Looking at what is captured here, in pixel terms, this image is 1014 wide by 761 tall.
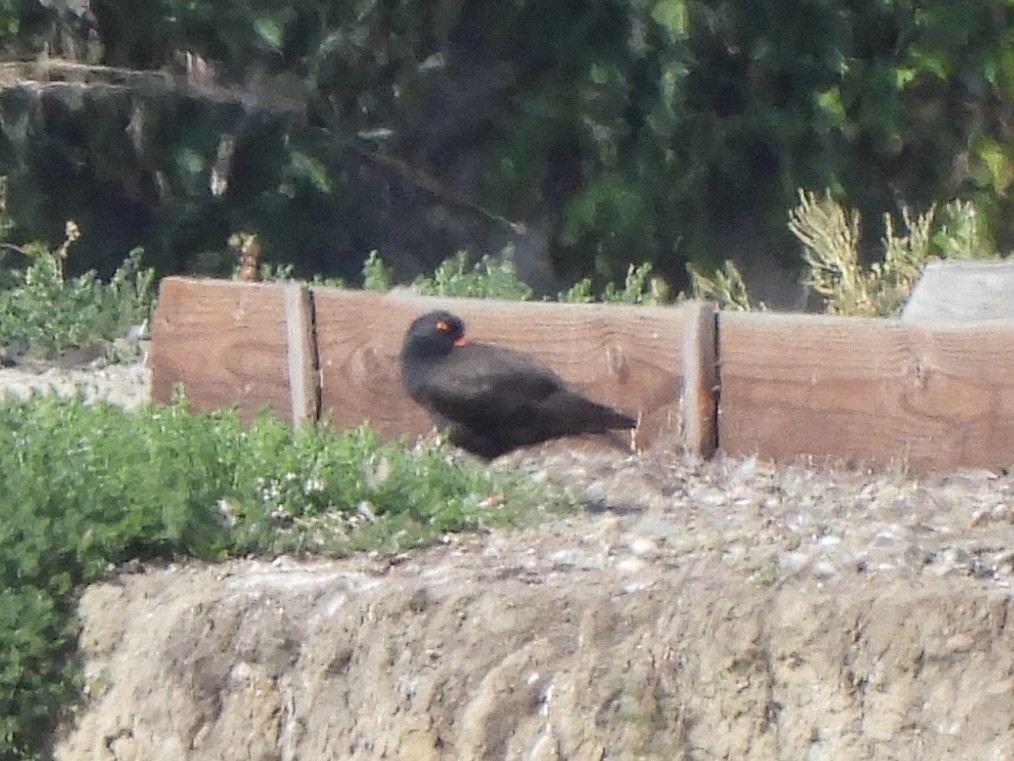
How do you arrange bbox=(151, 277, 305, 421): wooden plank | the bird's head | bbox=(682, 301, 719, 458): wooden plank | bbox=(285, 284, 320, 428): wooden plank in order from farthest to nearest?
bbox=(151, 277, 305, 421): wooden plank, bbox=(285, 284, 320, 428): wooden plank, the bird's head, bbox=(682, 301, 719, 458): wooden plank

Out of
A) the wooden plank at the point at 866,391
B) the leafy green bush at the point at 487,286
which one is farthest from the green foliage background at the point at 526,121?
the wooden plank at the point at 866,391

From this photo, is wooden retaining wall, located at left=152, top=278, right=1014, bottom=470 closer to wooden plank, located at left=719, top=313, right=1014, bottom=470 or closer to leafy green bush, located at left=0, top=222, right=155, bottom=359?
wooden plank, located at left=719, top=313, right=1014, bottom=470

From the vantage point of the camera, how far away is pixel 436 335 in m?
5.66

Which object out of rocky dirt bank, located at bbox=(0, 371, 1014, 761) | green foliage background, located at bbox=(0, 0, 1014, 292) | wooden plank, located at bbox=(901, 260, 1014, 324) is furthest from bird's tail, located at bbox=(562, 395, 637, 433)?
green foliage background, located at bbox=(0, 0, 1014, 292)

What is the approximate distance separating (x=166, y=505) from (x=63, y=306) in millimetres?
4691

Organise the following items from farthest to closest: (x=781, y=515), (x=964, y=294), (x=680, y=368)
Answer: (x=964, y=294) → (x=680, y=368) → (x=781, y=515)

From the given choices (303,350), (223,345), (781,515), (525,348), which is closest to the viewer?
(781,515)

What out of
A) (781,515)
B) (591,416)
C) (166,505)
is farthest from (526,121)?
(166,505)

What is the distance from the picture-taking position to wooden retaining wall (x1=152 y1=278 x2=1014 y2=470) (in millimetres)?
5207

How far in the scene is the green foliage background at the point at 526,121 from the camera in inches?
388

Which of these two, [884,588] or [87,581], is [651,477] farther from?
[87,581]

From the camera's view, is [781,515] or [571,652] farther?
[781,515]

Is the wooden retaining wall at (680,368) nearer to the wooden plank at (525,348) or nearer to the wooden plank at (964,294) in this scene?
the wooden plank at (525,348)

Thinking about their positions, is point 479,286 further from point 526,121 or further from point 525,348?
point 526,121
